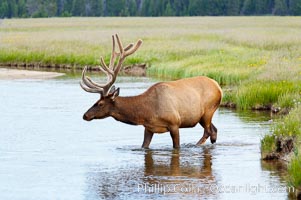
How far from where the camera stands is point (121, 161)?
13.0 meters

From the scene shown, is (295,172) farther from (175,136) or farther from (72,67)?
(72,67)

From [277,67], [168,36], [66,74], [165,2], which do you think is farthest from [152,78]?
[165,2]

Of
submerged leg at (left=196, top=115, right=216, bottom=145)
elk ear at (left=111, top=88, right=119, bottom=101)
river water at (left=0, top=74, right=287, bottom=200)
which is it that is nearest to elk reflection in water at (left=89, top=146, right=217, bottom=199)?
river water at (left=0, top=74, right=287, bottom=200)

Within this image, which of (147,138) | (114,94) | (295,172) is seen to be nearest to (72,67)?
(147,138)

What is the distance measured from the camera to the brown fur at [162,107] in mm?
13445

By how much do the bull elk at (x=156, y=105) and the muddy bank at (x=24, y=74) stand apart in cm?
1544

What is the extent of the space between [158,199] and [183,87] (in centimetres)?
366

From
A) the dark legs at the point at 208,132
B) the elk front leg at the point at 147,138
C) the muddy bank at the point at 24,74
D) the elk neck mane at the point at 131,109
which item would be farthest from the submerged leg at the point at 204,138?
the muddy bank at the point at 24,74

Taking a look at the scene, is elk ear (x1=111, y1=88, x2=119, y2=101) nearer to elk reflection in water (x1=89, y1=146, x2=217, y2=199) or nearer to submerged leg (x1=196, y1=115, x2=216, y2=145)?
elk reflection in water (x1=89, y1=146, x2=217, y2=199)

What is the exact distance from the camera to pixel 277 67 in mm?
22672

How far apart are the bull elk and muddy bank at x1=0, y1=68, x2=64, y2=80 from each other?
1544cm

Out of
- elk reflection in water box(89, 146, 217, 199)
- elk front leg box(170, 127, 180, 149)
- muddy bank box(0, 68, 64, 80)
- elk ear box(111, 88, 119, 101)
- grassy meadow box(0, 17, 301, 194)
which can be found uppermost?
elk ear box(111, 88, 119, 101)

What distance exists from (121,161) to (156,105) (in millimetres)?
1078

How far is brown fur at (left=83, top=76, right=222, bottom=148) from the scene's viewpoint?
1345 cm
